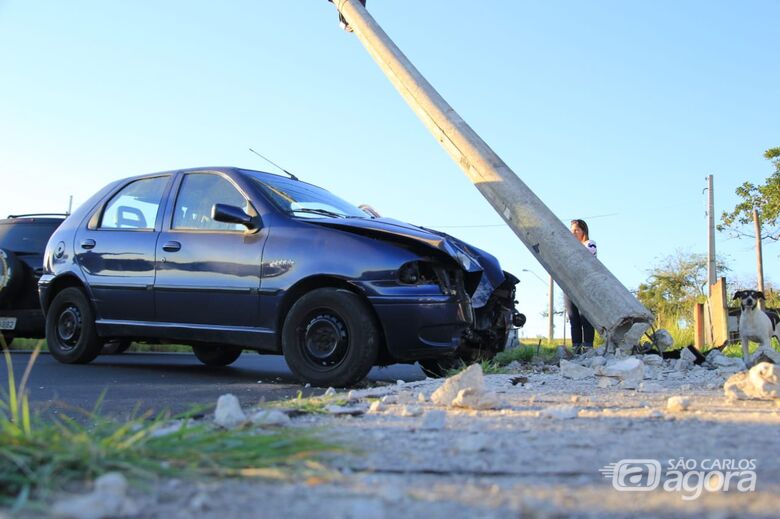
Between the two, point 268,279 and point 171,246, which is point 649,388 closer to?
point 268,279

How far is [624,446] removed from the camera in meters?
2.22

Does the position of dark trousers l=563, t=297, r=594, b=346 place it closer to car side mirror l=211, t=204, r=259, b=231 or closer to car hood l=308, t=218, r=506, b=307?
car hood l=308, t=218, r=506, b=307

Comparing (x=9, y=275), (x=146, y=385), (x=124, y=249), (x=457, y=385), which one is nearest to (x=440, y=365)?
(x=146, y=385)

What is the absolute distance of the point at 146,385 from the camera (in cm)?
482

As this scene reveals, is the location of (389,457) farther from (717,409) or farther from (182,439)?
(717,409)

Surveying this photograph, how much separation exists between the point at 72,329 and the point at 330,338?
2898 millimetres

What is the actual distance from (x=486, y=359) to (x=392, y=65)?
5942 millimetres

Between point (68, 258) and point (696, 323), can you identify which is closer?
point (68, 258)

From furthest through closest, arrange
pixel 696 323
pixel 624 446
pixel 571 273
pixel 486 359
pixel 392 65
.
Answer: pixel 696 323, pixel 392 65, pixel 571 273, pixel 486 359, pixel 624 446

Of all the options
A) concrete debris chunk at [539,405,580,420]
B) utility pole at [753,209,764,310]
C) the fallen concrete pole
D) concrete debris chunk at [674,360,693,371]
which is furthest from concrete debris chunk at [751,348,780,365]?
utility pole at [753,209,764,310]

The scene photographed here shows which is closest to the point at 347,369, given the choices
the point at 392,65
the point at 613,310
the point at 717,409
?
the point at 717,409

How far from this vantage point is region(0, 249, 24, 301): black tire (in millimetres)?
7701

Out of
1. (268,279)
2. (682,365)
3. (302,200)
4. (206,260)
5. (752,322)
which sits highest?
(302,200)

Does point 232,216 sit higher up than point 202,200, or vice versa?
point 202,200
